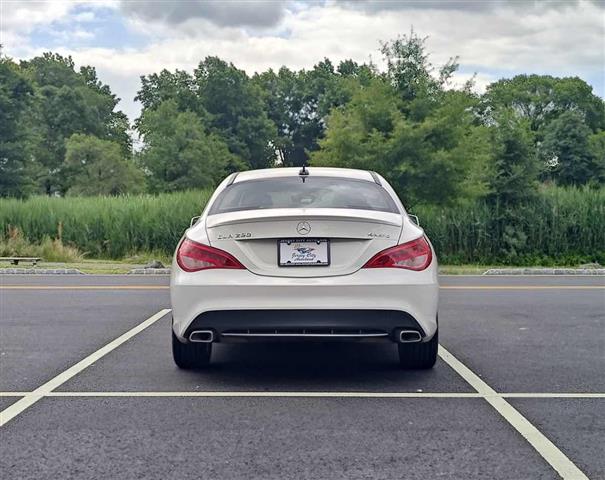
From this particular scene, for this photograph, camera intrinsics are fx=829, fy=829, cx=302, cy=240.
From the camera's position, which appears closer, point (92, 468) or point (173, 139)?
point (92, 468)

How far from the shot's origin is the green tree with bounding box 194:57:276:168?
261ft

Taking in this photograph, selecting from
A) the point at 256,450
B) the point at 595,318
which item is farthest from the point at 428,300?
the point at 595,318

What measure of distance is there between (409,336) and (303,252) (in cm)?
96

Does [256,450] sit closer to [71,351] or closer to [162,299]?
[71,351]

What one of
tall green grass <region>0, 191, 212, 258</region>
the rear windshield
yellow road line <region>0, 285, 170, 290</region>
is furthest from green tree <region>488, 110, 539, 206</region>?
the rear windshield

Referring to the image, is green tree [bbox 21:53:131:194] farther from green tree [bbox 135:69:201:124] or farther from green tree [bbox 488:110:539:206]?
green tree [bbox 488:110:539:206]

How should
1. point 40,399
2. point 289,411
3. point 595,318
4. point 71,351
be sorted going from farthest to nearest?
point 595,318 < point 71,351 < point 40,399 < point 289,411

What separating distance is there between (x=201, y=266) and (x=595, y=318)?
5.78m

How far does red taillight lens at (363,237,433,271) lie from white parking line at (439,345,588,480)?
38.7 inches

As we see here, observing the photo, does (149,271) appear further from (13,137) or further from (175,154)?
(175,154)

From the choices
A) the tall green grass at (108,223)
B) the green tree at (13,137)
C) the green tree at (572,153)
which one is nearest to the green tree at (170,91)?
the green tree at (13,137)

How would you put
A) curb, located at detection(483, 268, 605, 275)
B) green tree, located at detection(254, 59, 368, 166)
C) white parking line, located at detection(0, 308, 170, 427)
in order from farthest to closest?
green tree, located at detection(254, 59, 368, 166) < curb, located at detection(483, 268, 605, 275) < white parking line, located at detection(0, 308, 170, 427)

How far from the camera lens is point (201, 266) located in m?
5.88

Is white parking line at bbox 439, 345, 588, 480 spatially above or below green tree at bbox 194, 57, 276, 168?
below
